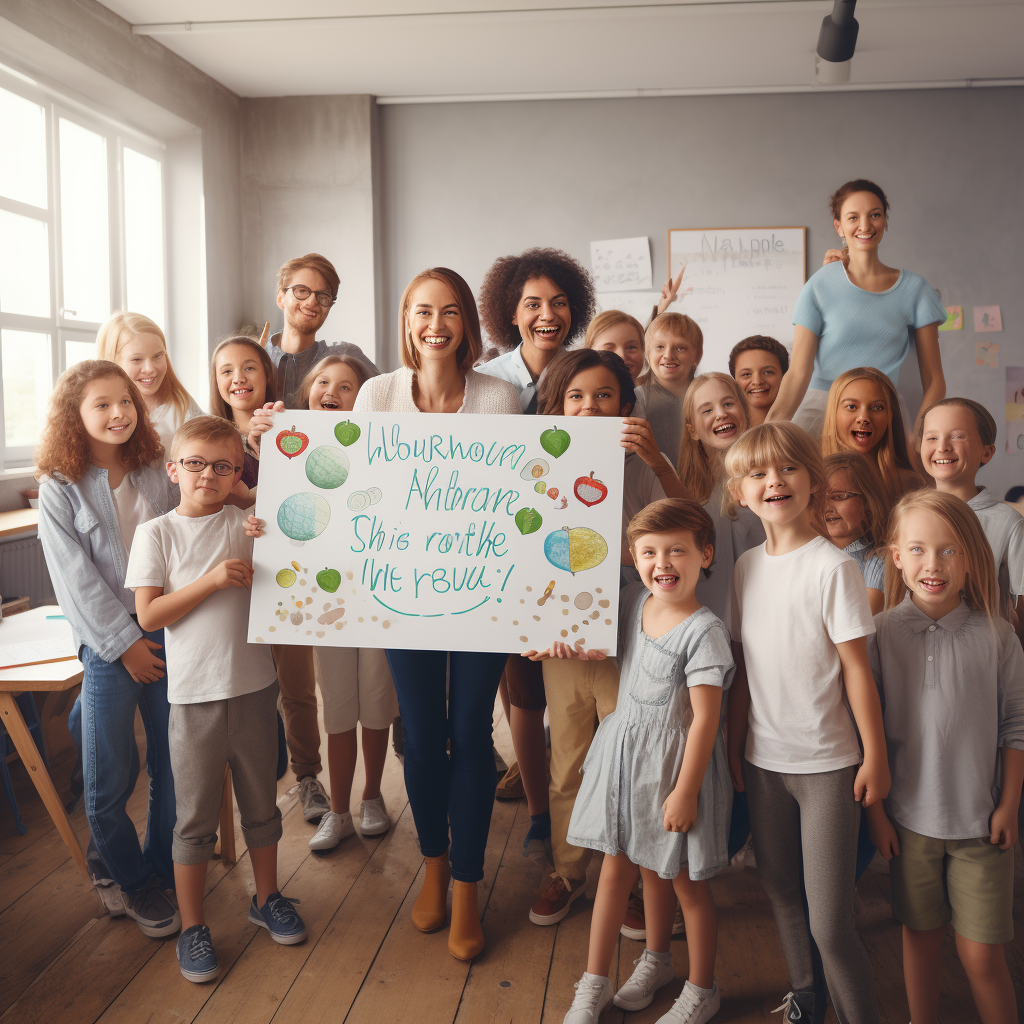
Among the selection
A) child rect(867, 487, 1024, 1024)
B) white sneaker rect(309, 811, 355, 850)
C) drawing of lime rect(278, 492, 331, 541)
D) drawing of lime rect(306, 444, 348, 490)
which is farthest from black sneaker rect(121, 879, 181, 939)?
child rect(867, 487, 1024, 1024)

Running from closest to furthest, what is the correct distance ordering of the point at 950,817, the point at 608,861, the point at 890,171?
the point at 950,817 < the point at 608,861 < the point at 890,171

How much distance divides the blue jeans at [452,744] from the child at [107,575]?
1.83 feet

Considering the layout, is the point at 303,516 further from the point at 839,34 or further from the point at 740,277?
the point at 740,277

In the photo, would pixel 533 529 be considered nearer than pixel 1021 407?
Yes

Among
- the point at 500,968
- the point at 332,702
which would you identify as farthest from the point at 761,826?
the point at 332,702

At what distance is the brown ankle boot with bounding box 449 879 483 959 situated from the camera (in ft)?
5.45

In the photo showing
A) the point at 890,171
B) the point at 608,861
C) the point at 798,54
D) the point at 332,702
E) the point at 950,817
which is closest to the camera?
the point at 950,817

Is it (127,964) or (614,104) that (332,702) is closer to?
(127,964)

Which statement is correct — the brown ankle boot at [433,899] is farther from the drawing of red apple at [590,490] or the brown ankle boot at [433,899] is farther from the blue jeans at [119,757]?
the drawing of red apple at [590,490]

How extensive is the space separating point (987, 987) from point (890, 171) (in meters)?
4.03

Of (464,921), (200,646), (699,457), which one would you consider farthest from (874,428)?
(200,646)

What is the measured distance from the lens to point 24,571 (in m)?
3.09

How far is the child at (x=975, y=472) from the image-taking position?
174 centimetres

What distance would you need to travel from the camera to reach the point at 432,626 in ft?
5.13
